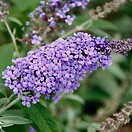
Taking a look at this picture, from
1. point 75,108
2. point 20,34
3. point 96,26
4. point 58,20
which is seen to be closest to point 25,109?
point 58,20

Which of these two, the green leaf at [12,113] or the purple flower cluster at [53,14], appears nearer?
the green leaf at [12,113]

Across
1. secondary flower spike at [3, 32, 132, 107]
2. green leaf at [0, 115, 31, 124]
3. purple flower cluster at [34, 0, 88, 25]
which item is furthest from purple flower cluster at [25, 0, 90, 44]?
green leaf at [0, 115, 31, 124]

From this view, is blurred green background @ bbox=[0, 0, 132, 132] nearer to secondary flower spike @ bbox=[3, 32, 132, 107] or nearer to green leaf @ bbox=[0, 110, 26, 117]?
green leaf @ bbox=[0, 110, 26, 117]

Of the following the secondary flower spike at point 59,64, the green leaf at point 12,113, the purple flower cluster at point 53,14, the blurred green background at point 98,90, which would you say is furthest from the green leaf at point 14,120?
the blurred green background at point 98,90

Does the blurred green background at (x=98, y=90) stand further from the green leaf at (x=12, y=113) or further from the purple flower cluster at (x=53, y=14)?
the green leaf at (x=12, y=113)

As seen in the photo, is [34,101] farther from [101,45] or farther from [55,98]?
[101,45]

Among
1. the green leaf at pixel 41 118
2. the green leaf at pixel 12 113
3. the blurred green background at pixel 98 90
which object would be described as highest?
the blurred green background at pixel 98 90

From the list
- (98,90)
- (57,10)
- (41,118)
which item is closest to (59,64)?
(41,118)

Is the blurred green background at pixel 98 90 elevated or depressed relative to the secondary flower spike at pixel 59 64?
elevated
